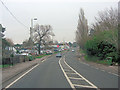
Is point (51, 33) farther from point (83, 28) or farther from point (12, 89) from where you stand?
point (12, 89)

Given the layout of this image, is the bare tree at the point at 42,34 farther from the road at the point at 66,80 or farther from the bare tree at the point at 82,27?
the road at the point at 66,80

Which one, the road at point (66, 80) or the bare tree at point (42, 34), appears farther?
the bare tree at point (42, 34)

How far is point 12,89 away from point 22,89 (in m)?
0.59

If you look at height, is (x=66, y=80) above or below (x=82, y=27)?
below

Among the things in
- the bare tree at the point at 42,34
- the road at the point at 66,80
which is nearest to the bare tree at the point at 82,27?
the bare tree at the point at 42,34

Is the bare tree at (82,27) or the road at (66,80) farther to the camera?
the bare tree at (82,27)

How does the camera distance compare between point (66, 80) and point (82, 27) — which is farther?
point (82, 27)

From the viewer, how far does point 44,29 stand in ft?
248

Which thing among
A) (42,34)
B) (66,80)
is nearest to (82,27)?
(42,34)

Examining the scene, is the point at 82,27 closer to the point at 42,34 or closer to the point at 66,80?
the point at 42,34

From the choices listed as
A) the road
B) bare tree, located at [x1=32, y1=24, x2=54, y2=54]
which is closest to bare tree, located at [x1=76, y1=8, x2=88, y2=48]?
bare tree, located at [x1=32, y1=24, x2=54, y2=54]

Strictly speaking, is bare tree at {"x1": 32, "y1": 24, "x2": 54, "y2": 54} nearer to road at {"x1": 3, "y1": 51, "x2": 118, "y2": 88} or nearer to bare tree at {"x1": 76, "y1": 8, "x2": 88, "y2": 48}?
bare tree at {"x1": 76, "y1": 8, "x2": 88, "y2": 48}

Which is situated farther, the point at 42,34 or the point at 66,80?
the point at 42,34

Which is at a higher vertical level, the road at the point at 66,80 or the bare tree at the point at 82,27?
the bare tree at the point at 82,27
